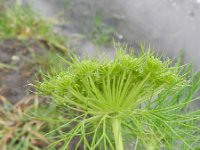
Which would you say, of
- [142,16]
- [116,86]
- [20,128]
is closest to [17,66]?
[20,128]

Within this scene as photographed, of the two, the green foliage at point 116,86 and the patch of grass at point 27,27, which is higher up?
the patch of grass at point 27,27

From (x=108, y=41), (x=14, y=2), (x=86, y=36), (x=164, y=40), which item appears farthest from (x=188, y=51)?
(x=14, y=2)

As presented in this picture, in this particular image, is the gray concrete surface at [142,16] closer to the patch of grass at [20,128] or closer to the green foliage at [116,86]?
the patch of grass at [20,128]

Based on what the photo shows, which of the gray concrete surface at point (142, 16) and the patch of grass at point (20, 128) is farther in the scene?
the gray concrete surface at point (142, 16)

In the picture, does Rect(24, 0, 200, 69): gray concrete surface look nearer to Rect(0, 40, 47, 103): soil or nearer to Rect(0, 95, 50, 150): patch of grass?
Rect(0, 40, 47, 103): soil

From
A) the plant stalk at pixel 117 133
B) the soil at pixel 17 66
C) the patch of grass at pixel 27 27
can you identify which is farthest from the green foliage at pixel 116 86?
the patch of grass at pixel 27 27

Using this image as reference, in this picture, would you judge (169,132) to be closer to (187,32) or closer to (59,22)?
(187,32)
